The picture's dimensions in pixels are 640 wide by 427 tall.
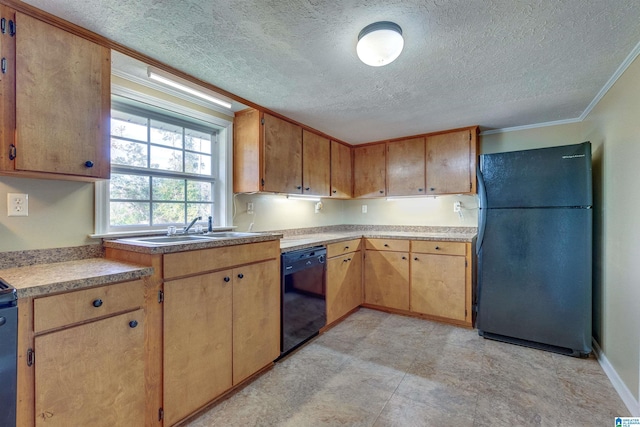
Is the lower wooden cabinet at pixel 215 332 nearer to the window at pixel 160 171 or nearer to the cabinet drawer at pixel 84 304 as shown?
the cabinet drawer at pixel 84 304

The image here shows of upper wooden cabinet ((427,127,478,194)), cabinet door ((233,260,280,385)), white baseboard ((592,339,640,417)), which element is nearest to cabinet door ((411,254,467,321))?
upper wooden cabinet ((427,127,478,194))

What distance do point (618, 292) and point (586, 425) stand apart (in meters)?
0.96

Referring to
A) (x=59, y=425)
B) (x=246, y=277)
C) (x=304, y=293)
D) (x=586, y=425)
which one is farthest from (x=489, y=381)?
(x=59, y=425)

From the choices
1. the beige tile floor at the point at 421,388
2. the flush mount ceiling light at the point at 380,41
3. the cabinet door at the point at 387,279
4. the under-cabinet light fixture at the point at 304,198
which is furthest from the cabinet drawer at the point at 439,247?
the flush mount ceiling light at the point at 380,41

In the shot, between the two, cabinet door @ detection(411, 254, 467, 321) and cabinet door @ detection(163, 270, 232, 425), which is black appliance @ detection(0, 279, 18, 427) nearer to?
cabinet door @ detection(163, 270, 232, 425)

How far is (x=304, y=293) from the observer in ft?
8.52

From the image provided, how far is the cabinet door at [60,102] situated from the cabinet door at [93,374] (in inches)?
32.0

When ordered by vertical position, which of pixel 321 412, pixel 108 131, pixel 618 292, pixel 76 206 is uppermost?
pixel 108 131

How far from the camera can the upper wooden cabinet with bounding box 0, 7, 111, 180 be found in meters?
→ 1.31

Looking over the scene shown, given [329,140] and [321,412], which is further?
[329,140]

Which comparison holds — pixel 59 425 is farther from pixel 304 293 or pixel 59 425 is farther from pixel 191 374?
pixel 304 293

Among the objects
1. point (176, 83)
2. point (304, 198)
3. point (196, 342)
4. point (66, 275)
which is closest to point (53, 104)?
point (176, 83)

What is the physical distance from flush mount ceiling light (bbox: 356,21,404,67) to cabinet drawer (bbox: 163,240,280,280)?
1.43 metres

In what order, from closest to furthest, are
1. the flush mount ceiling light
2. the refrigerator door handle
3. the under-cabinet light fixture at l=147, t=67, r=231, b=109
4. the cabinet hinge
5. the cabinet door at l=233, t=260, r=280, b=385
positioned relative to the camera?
1. the cabinet hinge
2. the flush mount ceiling light
3. the under-cabinet light fixture at l=147, t=67, r=231, b=109
4. the cabinet door at l=233, t=260, r=280, b=385
5. the refrigerator door handle
